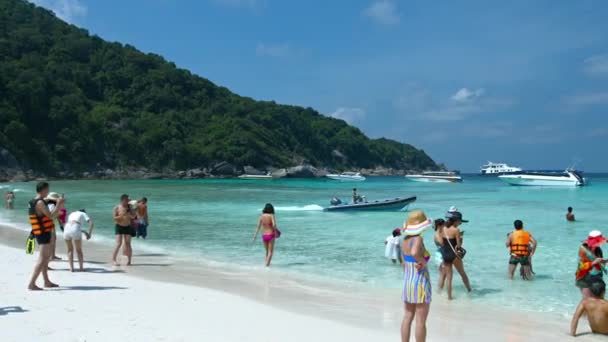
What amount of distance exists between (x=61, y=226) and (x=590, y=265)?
919 centimetres

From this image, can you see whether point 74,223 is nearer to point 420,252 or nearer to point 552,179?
point 420,252

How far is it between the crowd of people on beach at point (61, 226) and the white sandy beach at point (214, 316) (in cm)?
42

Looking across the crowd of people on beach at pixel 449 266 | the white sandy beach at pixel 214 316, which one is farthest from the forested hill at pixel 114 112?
the crowd of people on beach at pixel 449 266

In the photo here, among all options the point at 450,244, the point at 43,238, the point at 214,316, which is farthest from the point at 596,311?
the point at 43,238

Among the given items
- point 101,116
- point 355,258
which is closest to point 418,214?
point 355,258

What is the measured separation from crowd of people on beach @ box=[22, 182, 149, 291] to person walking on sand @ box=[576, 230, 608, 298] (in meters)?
7.19

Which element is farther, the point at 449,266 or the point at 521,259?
the point at 521,259

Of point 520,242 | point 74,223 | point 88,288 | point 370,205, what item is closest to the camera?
point 88,288

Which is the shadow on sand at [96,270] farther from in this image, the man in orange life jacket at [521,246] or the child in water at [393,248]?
the man in orange life jacket at [521,246]

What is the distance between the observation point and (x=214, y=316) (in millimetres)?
6023

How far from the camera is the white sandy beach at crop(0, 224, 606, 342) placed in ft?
17.1

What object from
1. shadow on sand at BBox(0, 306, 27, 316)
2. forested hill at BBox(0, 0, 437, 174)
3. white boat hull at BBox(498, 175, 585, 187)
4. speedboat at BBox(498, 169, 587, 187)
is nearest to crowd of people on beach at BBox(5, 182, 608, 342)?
shadow on sand at BBox(0, 306, 27, 316)

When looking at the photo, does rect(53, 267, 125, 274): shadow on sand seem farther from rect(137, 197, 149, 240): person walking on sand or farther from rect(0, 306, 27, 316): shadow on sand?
rect(0, 306, 27, 316): shadow on sand

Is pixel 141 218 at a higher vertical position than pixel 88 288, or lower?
higher
